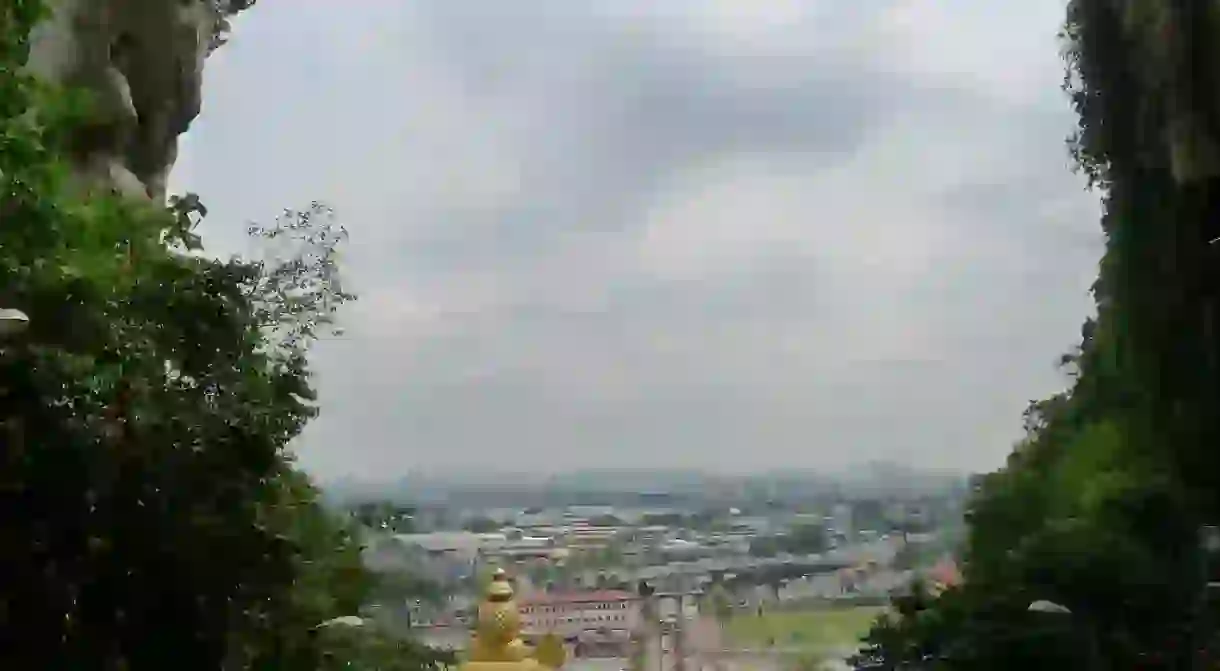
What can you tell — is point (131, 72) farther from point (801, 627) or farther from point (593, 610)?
point (801, 627)

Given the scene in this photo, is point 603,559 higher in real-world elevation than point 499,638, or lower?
lower

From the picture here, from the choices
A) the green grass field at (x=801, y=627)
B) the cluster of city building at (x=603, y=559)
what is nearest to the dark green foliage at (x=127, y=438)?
the cluster of city building at (x=603, y=559)

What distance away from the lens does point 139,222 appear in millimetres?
6195

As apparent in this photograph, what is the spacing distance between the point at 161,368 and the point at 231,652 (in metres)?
1.54

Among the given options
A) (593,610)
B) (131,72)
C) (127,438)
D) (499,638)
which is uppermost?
(131,72)

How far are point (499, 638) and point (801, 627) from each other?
8.82m

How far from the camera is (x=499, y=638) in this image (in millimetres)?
4105

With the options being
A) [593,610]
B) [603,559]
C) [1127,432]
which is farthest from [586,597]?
[1127,432]

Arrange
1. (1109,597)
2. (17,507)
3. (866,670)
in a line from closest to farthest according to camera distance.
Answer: (17,507)
(1109,597)
(866,670)

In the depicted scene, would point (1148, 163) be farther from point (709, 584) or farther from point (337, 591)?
point (709, 584)

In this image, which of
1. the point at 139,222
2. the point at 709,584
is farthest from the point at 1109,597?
the point at 139,222

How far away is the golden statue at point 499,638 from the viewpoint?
407cm

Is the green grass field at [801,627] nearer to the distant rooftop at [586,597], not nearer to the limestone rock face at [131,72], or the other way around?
the distant rooftop at [586,597]

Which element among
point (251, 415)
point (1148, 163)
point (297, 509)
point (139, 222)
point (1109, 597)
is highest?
point (1148, 163)
